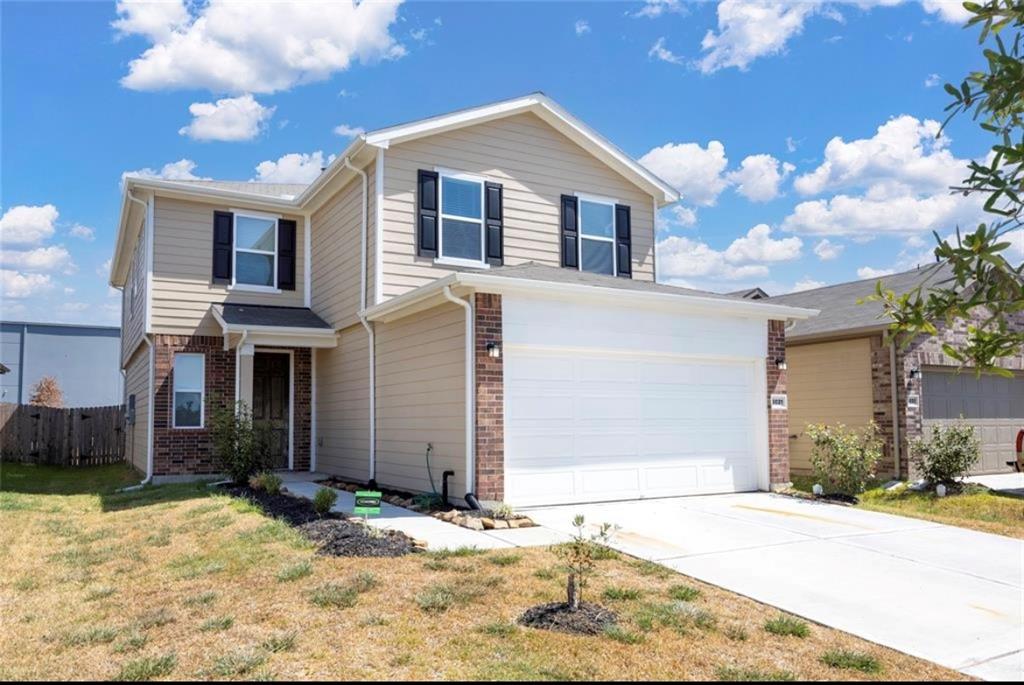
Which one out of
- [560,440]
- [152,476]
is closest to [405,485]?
[560,440]

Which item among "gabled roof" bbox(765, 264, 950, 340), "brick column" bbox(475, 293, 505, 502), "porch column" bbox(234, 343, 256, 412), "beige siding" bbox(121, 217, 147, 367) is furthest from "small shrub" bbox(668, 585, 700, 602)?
"beige siding" bbox(121, 217, 147, 367)

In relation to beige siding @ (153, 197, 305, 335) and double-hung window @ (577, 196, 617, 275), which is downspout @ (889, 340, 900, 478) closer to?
double-hung window @ (577, 196, 617, 275)

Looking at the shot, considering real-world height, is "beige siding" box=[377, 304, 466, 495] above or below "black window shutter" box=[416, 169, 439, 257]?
below

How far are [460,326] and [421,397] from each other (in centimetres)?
167

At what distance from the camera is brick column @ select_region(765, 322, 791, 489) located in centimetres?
1186

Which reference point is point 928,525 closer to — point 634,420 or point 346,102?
point 634,420

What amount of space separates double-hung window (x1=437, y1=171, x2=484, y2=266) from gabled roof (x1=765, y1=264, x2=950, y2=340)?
21.7ft

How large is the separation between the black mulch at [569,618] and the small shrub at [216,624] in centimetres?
200

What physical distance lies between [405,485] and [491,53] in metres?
7.74

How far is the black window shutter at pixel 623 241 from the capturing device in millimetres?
14688

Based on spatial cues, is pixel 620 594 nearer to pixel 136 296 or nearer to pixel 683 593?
pixel 683 593

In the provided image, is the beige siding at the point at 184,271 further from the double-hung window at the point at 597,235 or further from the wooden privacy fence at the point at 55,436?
the wooden privacy fence at the point at 55,436

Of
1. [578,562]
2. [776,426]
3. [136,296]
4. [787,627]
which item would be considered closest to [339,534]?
[578,562]

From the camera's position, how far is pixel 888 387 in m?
13.8
